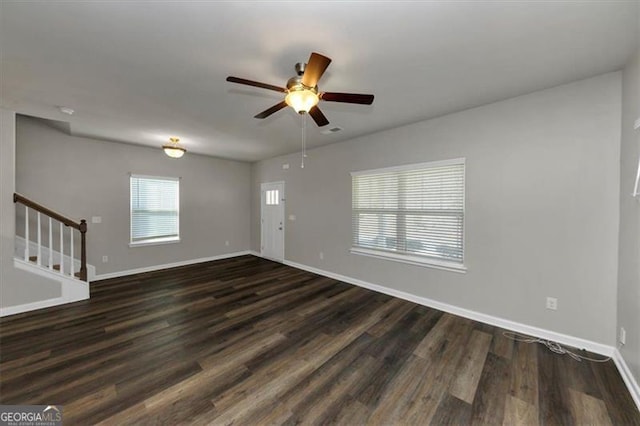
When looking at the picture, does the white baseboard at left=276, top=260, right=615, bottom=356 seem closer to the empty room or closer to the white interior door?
the empty room

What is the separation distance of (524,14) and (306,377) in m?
3.02

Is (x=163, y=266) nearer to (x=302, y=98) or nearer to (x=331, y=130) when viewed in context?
(x=331, y=130)

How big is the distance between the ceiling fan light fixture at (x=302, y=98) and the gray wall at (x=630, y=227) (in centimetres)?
251

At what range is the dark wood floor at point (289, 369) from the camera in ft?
5.40

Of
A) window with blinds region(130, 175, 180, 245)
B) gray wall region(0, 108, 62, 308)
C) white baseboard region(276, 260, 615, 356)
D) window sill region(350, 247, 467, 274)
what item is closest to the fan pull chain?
window sill region(350, 247, 467, 274)

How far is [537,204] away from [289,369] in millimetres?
3009

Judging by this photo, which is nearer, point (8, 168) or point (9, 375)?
point (9, 375)

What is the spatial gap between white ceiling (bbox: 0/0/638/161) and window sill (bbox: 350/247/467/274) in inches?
78.9

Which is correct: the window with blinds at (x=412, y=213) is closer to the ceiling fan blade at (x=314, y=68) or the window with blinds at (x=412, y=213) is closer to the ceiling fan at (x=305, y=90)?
the ceiling fan at (x=305, y=90)

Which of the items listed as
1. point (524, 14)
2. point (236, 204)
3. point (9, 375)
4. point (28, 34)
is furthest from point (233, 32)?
point (236, 204)

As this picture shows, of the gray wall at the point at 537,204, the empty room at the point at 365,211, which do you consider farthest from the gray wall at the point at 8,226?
the gray wall at the point at 537,204

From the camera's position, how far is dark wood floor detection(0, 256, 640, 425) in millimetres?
1646

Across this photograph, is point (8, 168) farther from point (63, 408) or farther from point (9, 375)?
point (63, 408)

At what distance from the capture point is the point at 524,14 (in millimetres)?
1544
